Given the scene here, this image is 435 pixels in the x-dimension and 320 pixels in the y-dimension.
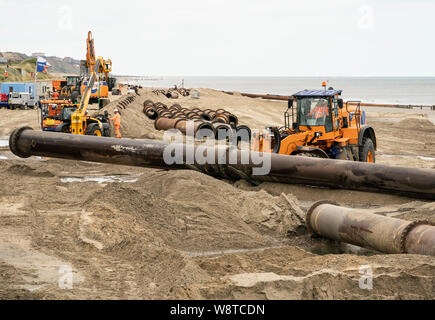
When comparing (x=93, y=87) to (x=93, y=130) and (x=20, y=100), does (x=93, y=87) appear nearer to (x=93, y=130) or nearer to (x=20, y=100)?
(x=93, y=130)

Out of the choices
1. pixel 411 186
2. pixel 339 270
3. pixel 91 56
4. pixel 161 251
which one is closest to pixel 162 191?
pixel 161 251

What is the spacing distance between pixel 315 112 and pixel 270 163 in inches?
101

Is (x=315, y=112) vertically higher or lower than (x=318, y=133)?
higher

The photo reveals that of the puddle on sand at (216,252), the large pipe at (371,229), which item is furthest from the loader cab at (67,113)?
the large pipe at (371,229)

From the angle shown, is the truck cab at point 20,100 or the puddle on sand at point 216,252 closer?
the puddle on sand at point 216,252

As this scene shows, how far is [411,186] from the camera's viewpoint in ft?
37.0

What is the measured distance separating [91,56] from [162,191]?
15.4m

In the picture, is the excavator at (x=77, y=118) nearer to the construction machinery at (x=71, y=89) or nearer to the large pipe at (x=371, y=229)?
the construction machinery at (x=71, y=89)

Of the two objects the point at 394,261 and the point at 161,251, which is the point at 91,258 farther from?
the point at 394,261

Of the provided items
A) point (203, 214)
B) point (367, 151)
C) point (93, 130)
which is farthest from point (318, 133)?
point (93, 130)

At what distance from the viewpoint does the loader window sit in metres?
14.3

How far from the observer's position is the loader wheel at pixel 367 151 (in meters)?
15.0

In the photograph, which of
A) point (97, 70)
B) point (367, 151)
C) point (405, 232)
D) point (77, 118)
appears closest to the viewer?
point (405, 232)

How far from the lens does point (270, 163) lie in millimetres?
12719
